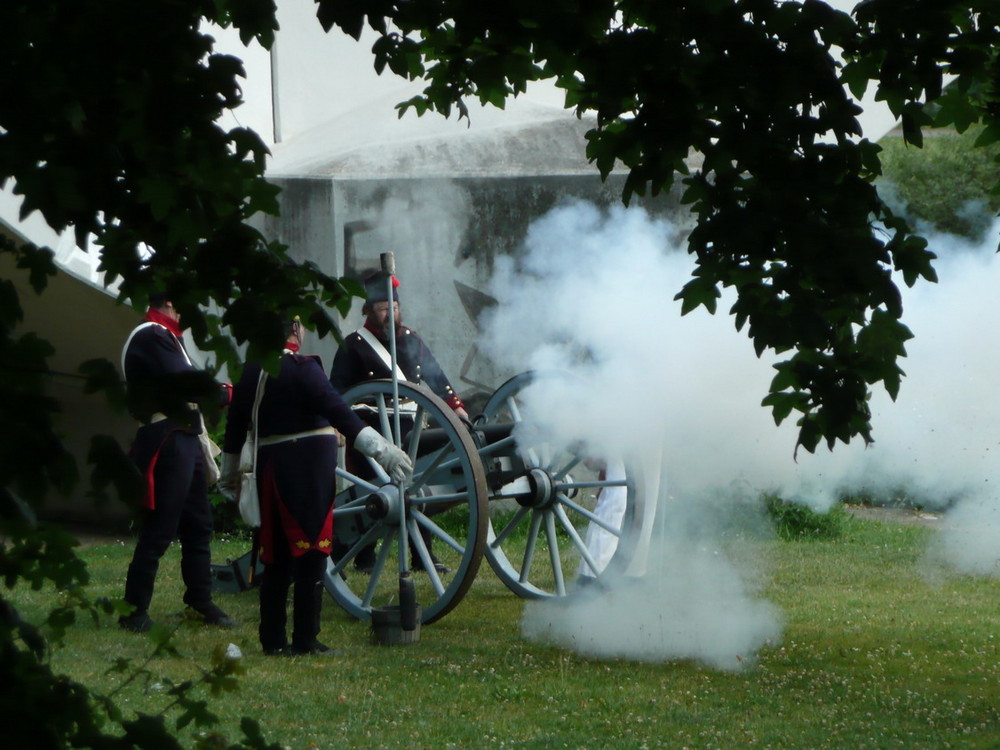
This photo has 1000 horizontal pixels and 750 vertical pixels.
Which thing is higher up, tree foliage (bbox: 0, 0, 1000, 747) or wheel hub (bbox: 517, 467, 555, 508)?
tree foliage (bbox: 0, 0, 1000, 747)

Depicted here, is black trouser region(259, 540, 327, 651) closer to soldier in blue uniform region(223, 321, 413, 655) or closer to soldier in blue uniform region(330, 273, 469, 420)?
soldier in blue uniform region(223, 321, 413, 655)

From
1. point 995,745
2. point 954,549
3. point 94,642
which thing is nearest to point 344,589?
point 94,642

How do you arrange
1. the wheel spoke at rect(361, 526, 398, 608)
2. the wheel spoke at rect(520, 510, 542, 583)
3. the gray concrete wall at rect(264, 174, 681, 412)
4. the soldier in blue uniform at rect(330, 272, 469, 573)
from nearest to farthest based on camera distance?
the wheel spoke at rect(361, 526, 398, 608) < the wheel spoke at rect(520, 510, 542, 583) < the soldier in blue uniform at rect(330, 272, 469, 573) < the gray concrete wall at rect(264, 174, 681, 412)

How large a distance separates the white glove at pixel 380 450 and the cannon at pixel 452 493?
42cm

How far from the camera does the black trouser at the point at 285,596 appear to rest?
6.00 meters

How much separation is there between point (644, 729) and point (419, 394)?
2.46 meters

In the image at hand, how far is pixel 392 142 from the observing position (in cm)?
1161

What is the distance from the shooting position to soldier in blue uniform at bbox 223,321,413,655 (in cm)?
591

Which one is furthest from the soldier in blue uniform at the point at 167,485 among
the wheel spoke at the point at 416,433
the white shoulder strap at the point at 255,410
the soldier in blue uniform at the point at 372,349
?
the soldier in blue uniform at the point at 372,349

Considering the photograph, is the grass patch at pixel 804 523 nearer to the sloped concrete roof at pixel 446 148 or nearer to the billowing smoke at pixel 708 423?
the billowing smoke at pixel 708 423

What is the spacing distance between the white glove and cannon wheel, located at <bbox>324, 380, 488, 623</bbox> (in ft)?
1.36

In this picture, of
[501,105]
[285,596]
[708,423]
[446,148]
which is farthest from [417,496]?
[446,148]

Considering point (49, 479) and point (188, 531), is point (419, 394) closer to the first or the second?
point (188, 531)

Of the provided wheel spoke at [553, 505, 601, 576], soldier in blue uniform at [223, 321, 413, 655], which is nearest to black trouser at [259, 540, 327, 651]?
soldier in blue uniform at [223, 321, 413, 655]
